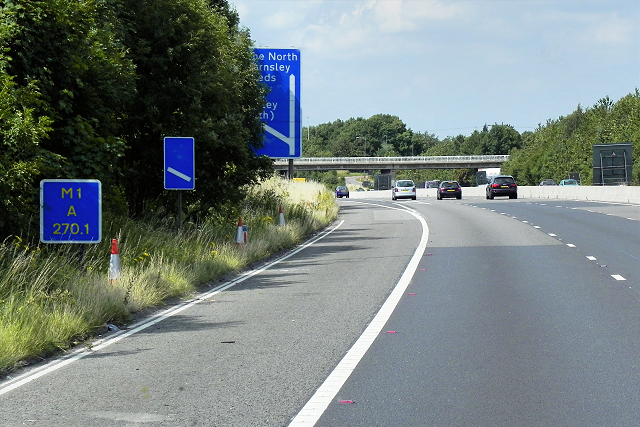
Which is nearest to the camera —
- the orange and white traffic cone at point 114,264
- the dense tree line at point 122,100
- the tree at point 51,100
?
the orange and white traffic cone at point 114,264

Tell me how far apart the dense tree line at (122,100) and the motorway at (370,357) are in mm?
3252

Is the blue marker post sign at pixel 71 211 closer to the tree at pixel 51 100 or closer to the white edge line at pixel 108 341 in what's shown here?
the tree at pixel 51 100

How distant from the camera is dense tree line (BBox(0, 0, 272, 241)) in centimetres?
1493

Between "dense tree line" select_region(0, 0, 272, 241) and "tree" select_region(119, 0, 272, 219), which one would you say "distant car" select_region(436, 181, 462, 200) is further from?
"tree" select_region(119, 0, 272, 219)

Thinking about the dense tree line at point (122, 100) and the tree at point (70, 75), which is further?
the tree at point (70, 75)

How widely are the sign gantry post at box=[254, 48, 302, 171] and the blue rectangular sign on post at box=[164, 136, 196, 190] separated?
35.7 feet

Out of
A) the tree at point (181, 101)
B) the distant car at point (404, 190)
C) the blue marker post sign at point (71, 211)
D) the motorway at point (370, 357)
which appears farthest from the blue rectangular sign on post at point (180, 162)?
the distant car at point (404, 190)

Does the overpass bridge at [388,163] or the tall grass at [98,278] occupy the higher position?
the overpass bridge at [388,163]

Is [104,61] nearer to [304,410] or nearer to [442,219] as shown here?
[304,410]

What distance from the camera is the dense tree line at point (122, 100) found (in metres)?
14.9

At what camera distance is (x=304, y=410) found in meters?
7.27

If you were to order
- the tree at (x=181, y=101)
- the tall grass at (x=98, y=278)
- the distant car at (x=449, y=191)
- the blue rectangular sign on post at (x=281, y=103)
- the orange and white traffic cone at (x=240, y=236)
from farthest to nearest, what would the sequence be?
the distant car at (x=449, y=191) → the blue rectangular sign on post at (x=281, y=103) → the tree at (x=181, y=101) → the orange and white traffic cone at (x=240, y=236) → the tall grass at (x=98, y=278)

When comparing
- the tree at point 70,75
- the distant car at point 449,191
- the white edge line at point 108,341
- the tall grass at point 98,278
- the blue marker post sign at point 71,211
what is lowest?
the white edge line at point 108,341

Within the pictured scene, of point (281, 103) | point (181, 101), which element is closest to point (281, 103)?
→ point (281, 103)
